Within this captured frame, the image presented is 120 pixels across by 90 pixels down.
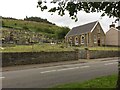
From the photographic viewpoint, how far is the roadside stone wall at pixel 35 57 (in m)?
25.2

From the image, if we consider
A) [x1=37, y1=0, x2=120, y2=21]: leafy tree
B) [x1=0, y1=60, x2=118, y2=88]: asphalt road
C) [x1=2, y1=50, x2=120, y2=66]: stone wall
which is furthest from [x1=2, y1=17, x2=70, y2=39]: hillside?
[x1=37, y1=0, x2=120, y2=21]: leafy tree

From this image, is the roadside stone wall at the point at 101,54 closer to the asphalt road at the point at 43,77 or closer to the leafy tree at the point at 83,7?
the asphalt road at the point at 43,77

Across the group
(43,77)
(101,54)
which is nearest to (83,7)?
(43,77)

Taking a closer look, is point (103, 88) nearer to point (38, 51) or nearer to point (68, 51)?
point (38, 51)

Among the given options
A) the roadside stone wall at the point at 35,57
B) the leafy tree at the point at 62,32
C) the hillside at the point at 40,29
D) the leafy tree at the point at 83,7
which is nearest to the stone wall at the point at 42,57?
the roadside stone wall at the point at 35,57

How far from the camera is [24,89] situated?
1138cm

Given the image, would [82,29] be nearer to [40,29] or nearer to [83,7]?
[40,29]

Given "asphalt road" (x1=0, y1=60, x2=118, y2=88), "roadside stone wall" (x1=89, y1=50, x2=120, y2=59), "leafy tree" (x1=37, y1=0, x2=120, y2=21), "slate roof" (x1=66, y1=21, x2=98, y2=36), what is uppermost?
"slate roof" (x1=66, y1=21, x2=98, y2=36)

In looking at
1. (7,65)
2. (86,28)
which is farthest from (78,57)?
(86,28)

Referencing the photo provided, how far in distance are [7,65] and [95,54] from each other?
16164 mm

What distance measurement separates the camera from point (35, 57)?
90.8 feet

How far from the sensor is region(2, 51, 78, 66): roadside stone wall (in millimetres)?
25156

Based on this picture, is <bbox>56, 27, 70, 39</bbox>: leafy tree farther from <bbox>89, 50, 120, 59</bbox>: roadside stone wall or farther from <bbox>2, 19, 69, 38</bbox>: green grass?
<bbox>89, 50, 120, 59</bbox>: roadside stone wall

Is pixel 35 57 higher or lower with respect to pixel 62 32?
lower
